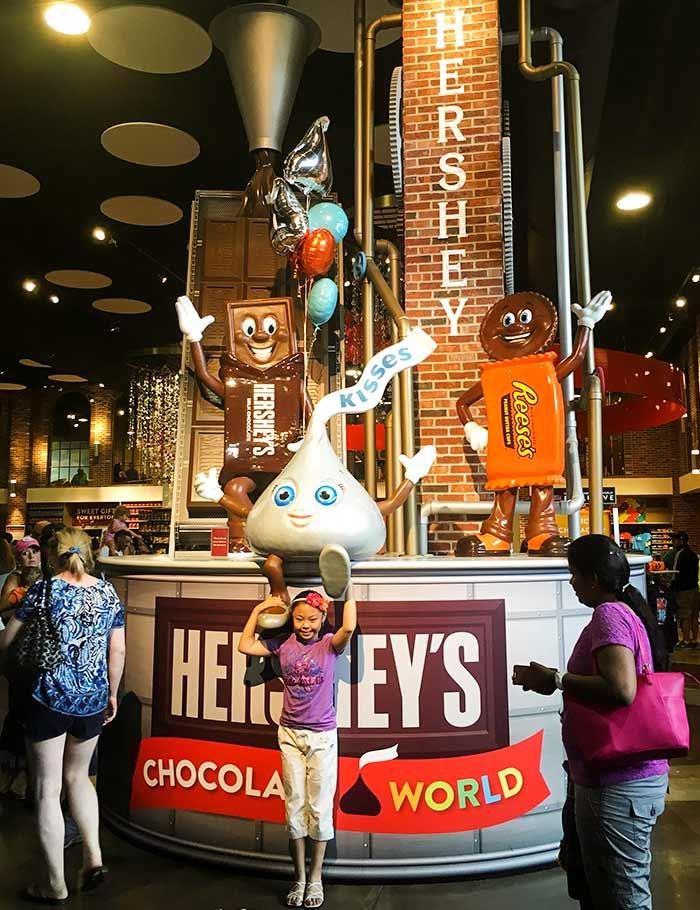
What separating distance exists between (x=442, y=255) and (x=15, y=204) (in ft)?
18.9

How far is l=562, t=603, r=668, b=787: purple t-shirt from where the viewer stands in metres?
1.88

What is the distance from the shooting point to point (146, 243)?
9578 millimetres

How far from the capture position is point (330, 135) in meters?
7.23

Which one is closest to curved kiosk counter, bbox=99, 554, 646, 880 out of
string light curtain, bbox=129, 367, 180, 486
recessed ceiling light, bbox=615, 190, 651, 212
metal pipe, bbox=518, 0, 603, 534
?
metal pipe, bbox=518, 0, 603, 534

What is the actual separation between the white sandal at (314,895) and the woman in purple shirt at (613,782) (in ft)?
3.75

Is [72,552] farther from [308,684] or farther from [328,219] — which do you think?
[328,219]

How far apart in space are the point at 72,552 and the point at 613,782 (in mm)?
1989

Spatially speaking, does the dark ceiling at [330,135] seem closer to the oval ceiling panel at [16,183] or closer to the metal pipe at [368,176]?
the oval ceiling panel at [16,183]

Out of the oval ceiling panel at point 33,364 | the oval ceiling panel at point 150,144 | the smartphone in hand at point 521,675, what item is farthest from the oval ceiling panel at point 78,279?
the smartphone in hand at point 521,675

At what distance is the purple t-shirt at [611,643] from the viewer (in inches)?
73.9

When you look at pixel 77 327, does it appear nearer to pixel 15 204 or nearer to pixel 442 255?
pixel 15 204

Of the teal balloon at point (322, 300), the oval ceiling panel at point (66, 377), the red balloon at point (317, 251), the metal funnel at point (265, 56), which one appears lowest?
the teal balloon at point (322, 300)

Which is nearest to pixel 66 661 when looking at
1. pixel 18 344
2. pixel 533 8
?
pixel 533 8

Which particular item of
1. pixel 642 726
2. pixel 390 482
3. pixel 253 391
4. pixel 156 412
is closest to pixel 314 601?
pixel 642 726
